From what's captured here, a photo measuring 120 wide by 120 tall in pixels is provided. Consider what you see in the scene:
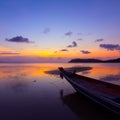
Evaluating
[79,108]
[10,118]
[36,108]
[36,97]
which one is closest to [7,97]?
[36,97]

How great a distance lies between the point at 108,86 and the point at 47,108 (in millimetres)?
4166

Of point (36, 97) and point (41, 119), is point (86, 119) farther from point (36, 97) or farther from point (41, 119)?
point (36, 97)

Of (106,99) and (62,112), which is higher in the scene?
(106,99)

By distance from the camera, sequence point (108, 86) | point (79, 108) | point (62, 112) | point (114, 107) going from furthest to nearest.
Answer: point (108, 86) → point (79, 108) → point (62, 112) → point (114, 107)

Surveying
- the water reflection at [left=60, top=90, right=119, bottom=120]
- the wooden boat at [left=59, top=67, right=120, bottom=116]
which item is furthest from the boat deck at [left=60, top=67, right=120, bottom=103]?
the water reflection at [left=60, top=90, right=119, bottom=120]

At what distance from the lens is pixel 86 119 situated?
7555 millimetres

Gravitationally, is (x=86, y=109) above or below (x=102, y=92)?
below

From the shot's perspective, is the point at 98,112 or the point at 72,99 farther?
the point at 72,99

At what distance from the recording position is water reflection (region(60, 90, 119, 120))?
774 centimetres

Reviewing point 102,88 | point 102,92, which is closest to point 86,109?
point 102,92

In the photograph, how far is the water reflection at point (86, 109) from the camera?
7.74m

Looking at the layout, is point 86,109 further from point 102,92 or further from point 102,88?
point 102,88

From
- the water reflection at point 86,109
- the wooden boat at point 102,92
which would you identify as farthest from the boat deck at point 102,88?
the water reflection at point 86,109

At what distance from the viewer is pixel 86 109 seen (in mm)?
8906
